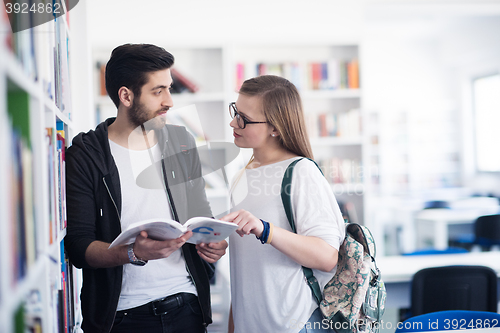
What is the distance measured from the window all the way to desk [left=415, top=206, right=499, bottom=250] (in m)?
2.63

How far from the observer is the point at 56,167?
43.8 inches

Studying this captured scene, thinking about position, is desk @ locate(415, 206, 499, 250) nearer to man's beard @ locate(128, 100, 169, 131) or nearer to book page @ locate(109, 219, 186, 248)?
man's beard @ locate(128, 100, 169, 131)

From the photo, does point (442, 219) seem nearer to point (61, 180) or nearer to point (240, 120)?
point (240, 120)

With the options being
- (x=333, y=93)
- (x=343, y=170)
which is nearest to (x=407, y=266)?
(x=343, y=170)

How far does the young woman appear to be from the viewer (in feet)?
3.72

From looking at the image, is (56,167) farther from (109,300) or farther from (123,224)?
(109,300)

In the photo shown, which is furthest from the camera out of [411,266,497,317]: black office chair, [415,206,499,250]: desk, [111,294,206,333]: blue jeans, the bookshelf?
[415,206,499,250]: desk

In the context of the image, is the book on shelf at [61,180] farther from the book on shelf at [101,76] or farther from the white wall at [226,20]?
the white wall at [226,20]

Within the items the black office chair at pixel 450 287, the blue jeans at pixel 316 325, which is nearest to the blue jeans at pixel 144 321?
the blue jeans at pixel 316 325

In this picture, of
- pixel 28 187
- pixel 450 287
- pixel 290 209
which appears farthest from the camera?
pixel 450 287

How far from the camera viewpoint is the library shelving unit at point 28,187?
2.11 feet

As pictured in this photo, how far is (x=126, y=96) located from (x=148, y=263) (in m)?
0.57

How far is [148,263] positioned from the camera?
4.19ft

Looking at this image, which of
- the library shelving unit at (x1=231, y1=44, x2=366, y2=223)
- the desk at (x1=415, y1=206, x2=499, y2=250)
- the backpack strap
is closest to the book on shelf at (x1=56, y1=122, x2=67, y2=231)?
the backpack strap
